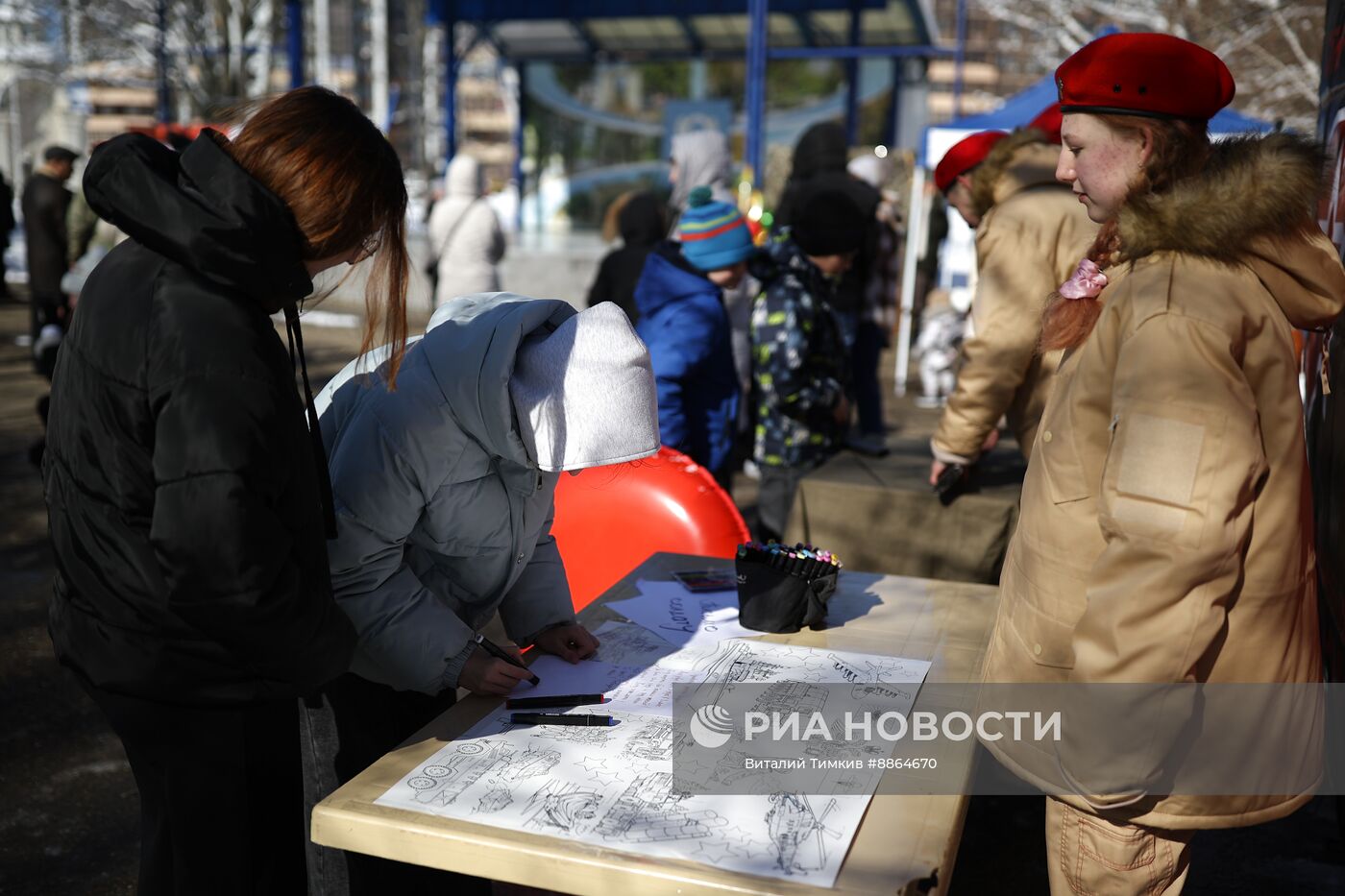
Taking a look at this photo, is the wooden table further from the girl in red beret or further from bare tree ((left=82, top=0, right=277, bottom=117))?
bare tree ((left=82, top=0, right=277, bottom=117))

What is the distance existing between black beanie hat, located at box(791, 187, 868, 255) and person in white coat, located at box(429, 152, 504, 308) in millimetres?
3196

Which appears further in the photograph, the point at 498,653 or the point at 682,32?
the point at 682,32

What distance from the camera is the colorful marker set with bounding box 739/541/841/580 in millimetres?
2342

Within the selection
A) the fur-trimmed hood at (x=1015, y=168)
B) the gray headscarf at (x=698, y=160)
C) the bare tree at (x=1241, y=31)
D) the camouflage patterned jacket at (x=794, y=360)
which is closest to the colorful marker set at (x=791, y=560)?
the camouflage patterned jacket at (x=794, y=360)

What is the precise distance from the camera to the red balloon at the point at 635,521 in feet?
10.8

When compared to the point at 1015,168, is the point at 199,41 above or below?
above

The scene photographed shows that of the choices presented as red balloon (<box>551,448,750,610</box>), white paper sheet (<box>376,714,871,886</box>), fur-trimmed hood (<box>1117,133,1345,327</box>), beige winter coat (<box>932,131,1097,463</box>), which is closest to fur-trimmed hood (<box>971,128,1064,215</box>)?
beige winter coat (<box>932,131,1097,463</box>)

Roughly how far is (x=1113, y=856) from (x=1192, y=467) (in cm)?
64

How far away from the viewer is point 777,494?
4.34 meters

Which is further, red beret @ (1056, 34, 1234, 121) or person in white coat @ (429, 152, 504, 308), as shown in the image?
person in white coat @ (429, 152, 504, 308)

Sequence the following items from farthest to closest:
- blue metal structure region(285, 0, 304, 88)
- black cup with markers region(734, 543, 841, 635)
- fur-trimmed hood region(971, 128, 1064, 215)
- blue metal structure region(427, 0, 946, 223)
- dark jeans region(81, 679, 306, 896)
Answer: blue metal structure region(427, 0, 946, 223) → blue metal structure region(285, 0, 304, 88) → fur-trimmed hood region(971, 128, 1064, 215) → black cup with markers region(734, 543, 841, 635) → dark jeans region(81, 679, 306, 896)

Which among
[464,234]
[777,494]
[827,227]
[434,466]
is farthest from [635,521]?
[464,234]

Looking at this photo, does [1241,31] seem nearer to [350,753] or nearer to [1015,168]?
[1015,168]

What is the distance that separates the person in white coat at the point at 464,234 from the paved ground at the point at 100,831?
348cm
